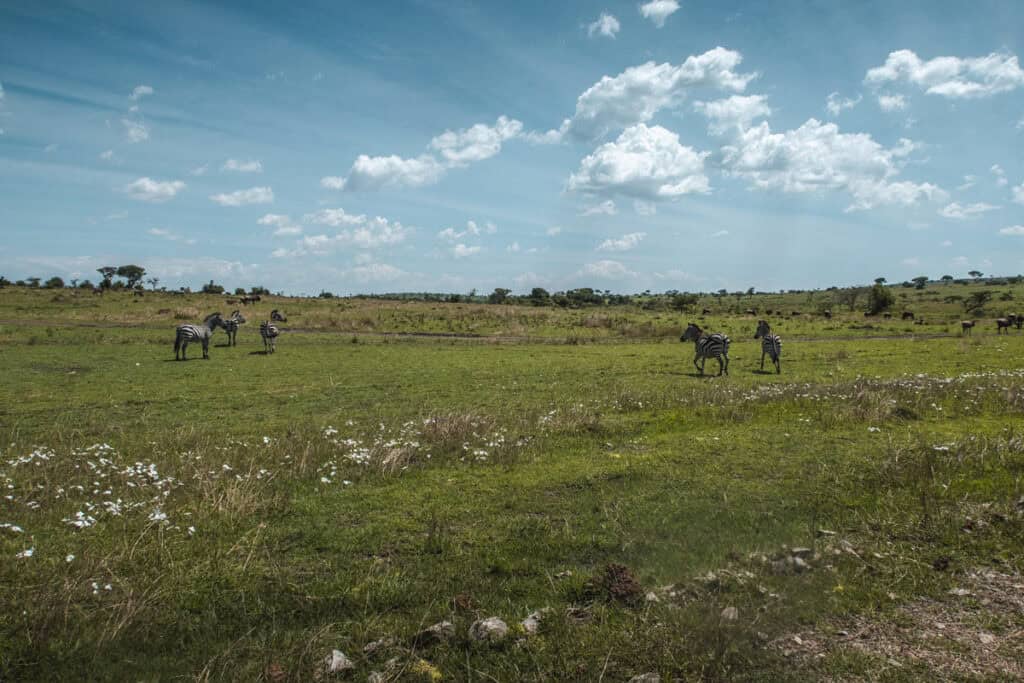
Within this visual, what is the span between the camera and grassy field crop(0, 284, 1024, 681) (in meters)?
5.45

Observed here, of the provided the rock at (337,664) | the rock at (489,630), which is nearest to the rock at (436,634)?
the rock at (489,630)

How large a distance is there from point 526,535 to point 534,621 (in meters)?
2.22

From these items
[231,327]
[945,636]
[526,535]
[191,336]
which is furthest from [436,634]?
[231,327]

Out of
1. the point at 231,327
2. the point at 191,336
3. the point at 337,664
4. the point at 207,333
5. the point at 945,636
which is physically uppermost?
the point at 231,327

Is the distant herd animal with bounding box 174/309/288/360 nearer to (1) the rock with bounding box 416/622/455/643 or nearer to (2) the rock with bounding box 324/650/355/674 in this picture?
(2) the rock with bounding box 324/650/355/674

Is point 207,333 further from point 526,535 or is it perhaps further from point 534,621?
point 534,621

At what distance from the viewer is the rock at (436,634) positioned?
18.6 feet

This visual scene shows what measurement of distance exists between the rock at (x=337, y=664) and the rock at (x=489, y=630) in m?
1.16

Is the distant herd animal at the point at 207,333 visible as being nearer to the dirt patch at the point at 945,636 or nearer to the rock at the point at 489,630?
the rock at the point at 489,630

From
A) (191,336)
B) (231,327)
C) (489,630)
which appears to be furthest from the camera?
(231,327)

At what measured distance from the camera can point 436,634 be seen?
5680mm

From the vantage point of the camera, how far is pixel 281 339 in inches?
Result: 1714

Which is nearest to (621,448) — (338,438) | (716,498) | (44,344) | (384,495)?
(716,498)

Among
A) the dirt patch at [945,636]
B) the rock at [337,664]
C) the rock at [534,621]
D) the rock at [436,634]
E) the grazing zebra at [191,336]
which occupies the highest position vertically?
the grazing zebra at [191,336]
